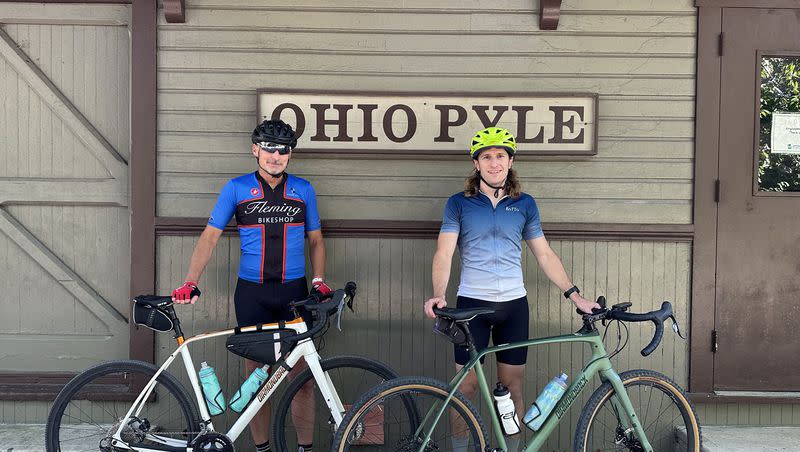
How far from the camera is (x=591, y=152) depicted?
420 centimetres

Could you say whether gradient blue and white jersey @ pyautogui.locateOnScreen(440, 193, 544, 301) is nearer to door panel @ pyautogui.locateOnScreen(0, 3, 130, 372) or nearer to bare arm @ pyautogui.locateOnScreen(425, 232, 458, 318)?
bare arm @ pyautogui.locateOnScreen(425, 232, 458, 318)

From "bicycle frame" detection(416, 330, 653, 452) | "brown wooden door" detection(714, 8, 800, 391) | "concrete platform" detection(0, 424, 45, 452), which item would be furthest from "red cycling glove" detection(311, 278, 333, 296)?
"brown wooden door" detection(714, 8, 800, 391)

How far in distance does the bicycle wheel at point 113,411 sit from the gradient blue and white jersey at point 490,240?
1565 millimetres

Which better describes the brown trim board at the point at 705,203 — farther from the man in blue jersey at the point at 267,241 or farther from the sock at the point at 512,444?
the man in blue jersey at the point at 267,241

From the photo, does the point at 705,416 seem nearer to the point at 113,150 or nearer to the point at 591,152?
the point at 591,152

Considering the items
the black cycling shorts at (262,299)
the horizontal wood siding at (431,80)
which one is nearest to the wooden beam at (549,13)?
the horizontal wood siding at (431,80)

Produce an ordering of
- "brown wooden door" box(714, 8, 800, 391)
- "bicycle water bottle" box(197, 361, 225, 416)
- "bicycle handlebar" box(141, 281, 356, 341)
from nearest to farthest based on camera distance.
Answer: "bicycle handlebar" box(141, 281, 356, 341)
"bicycle water bottle" box(197, 361, 225, 416)
"brown wooden door" box(714, 8, 800, 391)

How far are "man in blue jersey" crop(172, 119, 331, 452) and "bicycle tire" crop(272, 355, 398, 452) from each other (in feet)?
0.30


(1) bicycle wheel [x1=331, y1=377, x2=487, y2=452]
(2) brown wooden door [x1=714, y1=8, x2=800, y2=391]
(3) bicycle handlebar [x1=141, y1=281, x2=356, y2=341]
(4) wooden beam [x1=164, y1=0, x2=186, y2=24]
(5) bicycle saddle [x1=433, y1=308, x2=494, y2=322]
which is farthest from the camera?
(2) brown wooden door [x1=714, y1=8, x2=800, y2=391]

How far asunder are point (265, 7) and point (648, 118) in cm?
233

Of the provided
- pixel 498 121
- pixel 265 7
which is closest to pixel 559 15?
pixel 498 121

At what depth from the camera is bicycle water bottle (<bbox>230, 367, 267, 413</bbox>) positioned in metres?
3.61

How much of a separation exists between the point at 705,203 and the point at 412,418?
2172 millimetres

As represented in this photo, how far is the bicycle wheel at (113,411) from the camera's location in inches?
140
